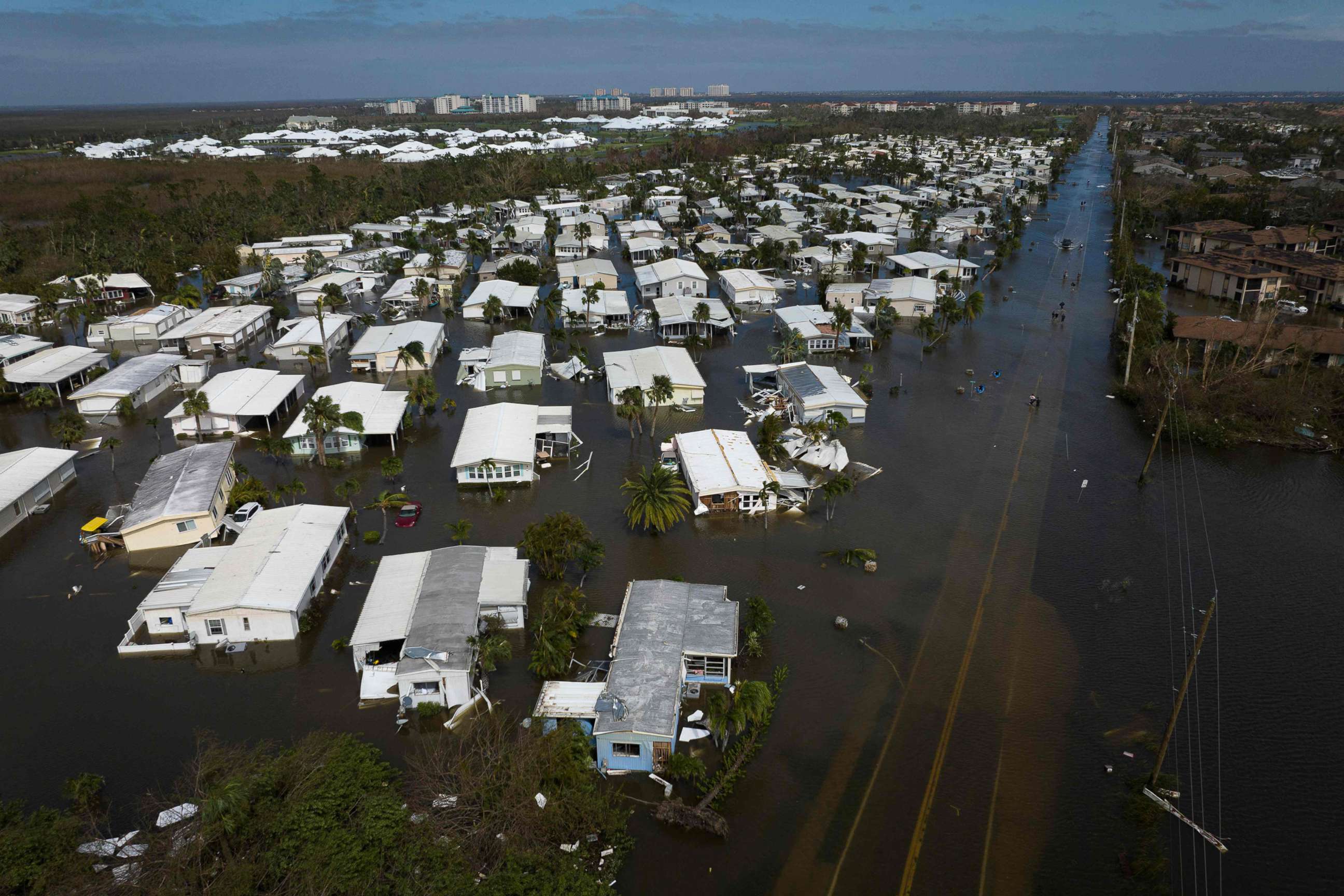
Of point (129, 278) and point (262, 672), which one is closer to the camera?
point (262, 672)

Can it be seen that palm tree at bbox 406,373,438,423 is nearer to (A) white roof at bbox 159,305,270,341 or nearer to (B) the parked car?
(B) the parked car

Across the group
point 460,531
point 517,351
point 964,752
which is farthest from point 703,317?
point 964,752

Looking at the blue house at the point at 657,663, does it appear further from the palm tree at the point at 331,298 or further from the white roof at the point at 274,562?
the palm tree at the point at 331,298

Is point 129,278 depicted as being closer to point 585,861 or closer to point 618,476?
point 618,476

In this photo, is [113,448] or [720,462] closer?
[720,462]

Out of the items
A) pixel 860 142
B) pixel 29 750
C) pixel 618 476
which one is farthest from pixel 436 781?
pixel 860 142

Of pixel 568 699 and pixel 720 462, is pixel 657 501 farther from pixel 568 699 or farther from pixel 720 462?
pixel 568 699

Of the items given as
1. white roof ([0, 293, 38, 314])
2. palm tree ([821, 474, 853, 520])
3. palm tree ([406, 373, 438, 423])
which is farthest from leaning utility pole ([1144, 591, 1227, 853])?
white roof ([0, 293, 38, 314])
